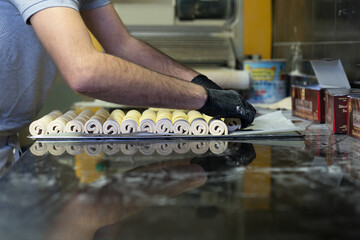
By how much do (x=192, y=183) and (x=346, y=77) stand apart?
1.06 metres

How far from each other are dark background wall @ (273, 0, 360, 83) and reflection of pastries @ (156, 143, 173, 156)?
33.9 inches

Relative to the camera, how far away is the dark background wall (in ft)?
5.53

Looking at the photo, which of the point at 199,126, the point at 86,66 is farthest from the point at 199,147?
the point at 86,66

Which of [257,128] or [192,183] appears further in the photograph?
[257,128]

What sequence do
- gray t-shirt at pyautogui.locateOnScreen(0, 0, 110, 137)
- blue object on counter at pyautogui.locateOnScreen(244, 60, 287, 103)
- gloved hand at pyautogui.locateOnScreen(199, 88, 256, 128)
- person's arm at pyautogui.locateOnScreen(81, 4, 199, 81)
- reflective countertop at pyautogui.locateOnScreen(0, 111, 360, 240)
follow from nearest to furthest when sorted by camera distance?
reflective countertop at pyautogui.locateOnScreen(0, 111, 360, 240) < gloved hand at pyautogui.locateOnScreen(199, 88, 256, 128) < gray t-shirt at pyautogui.locateOnScreen(0, 0, 110, 137) < person's arm at pyautogui.locateOnScreen(81, 4, 199, 81) < blue object on counter at pyautogui.locateOnScreen(244, 60, 287, 103)

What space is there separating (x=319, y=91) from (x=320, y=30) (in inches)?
25.1

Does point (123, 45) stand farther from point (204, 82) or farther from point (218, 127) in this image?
point (218, 127)

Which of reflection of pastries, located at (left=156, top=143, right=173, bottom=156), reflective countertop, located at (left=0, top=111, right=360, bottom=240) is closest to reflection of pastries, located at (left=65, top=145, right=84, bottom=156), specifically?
reflective countertop, located at (left=0, top=111, right=360, bottom=240)

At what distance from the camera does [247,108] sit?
4.71 feet

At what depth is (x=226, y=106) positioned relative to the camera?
1.38m

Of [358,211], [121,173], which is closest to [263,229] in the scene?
[358,211]

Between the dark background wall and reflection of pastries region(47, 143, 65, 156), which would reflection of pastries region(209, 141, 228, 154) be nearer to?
reflection of pastries region(47, 143, 65, 156)

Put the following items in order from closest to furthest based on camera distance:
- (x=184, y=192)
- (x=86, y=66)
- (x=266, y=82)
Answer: (x=184, y=192) < (x=86, y=66) < (x=266, y=82)

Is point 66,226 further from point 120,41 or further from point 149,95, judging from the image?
point 120,41
